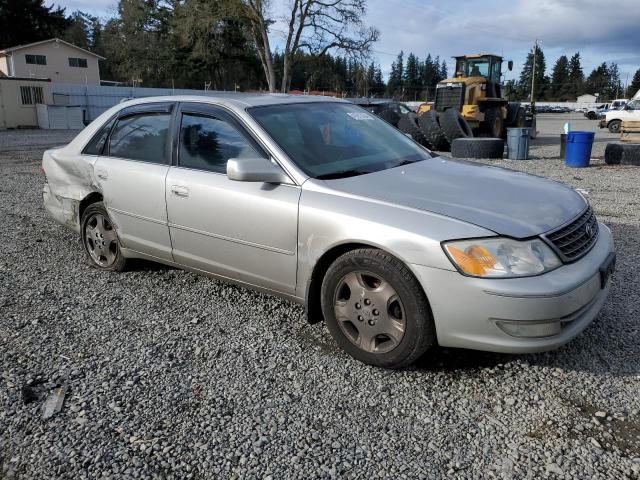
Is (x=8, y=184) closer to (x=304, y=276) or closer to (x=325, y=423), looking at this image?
(x=304, y=276)

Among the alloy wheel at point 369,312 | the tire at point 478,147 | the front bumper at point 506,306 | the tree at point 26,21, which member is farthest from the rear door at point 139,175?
the tree at point 26,21

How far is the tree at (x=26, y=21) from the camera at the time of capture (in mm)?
49344

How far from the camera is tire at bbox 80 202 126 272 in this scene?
15.4 feet

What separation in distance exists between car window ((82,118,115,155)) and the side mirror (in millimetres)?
1963

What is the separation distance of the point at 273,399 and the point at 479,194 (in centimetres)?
Answer: 169

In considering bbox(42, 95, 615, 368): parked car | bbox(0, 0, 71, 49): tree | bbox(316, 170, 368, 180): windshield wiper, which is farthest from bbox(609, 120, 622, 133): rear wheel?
bbox(0, 0, 71, 49): tree

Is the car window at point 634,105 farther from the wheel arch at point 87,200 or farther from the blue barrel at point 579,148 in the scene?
the wheel arch at point 87,200

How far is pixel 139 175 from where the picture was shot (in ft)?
13.7

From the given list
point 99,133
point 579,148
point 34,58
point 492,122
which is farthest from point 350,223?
point 34,58

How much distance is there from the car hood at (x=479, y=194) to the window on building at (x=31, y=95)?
102ft

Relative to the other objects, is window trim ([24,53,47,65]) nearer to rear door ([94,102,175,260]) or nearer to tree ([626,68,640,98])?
rear door ([94,102,175,260])

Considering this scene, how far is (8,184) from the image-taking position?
33.2ft

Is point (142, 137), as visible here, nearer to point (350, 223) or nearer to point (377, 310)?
point (350, 223)

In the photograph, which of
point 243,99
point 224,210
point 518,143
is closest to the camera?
point 224,210
